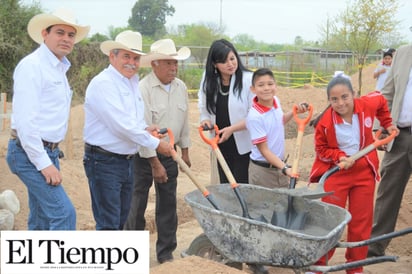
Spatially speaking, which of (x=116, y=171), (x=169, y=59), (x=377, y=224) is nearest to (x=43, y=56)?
(x=116, y=171)

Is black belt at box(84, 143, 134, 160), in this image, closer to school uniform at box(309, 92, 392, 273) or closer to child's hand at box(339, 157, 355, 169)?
school uniform at box(309, 92, 392, 273)

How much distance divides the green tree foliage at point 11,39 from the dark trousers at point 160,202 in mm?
17671

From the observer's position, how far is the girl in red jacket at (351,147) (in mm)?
4609

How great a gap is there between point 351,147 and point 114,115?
187cm

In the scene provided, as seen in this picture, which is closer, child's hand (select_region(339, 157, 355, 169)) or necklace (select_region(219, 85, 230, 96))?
child's hand (select_region(339, 157, 355, 169))

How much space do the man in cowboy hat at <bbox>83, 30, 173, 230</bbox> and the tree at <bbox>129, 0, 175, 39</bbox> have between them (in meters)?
67.3

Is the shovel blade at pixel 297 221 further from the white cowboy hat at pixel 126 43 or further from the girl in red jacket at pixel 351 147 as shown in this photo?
the white cowboy hat at pixel 126 43

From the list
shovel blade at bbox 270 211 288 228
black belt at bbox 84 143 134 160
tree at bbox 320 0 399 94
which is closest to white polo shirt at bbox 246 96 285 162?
shovel blade at bbox 270 211 288 228

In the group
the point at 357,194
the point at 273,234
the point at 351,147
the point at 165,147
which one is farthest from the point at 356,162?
the point at 165,147

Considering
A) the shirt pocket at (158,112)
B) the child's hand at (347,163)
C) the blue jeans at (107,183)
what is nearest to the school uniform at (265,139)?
the child's hand at (347,163)

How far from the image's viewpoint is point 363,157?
4.68 meters

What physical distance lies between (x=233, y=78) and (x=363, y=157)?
1377mm

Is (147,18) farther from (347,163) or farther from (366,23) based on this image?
(347,163)

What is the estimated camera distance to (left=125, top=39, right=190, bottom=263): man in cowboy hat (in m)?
5.25
